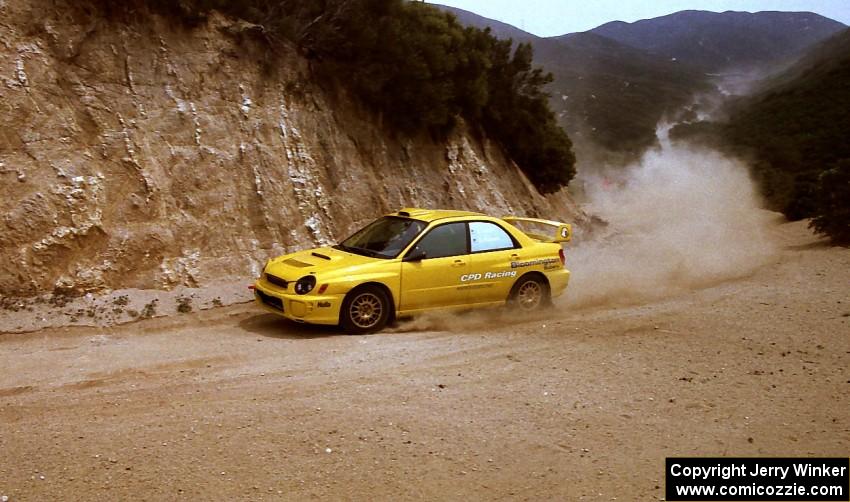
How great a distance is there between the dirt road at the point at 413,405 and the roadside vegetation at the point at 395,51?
636cm

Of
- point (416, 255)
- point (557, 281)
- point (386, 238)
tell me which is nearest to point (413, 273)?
point (416, 255)

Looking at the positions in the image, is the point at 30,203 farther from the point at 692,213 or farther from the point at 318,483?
the point at 692,213

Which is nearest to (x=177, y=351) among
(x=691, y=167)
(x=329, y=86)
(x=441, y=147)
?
(x=329, y=86)

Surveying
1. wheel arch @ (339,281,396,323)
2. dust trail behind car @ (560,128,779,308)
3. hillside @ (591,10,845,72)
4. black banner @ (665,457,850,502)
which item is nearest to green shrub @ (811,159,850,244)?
dust trail behind car @ (560,128,779,308)

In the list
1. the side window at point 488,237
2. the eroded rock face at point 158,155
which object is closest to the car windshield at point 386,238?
the side window at point 488,237

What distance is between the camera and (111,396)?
676 centimetres

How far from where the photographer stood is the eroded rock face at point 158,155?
1067 centimetres

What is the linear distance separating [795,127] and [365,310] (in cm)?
4794

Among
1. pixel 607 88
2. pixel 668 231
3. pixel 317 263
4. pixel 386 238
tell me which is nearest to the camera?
pixel 317 263

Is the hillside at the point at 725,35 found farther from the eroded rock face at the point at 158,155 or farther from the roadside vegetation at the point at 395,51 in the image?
the eroded rock face at the point at 158,155

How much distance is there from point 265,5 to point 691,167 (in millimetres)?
32328

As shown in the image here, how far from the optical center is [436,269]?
33.2 feet

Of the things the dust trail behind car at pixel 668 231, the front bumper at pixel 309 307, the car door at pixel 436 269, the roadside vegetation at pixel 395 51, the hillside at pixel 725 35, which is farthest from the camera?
the hillside at pixel 725 35

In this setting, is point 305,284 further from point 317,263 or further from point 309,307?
point 317,263
